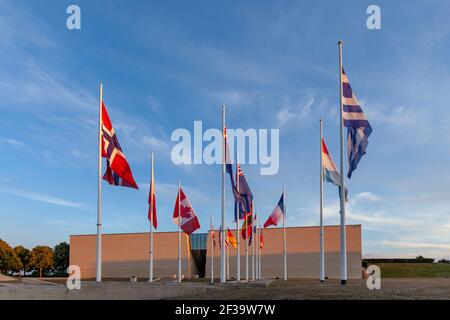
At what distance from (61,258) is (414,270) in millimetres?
69461

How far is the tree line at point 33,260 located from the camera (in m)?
89.8

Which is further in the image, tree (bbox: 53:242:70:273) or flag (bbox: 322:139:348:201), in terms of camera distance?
tree (bbox: 53:242:70:273)

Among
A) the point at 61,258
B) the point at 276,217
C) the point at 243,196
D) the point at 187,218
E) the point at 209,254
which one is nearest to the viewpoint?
the point at 243,196

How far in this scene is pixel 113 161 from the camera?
24172 millimetres

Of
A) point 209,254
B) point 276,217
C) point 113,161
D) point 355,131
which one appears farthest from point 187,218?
point 209,254

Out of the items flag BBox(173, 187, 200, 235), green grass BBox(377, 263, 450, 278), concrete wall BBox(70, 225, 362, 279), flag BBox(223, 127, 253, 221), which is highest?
flag BBox(223, 127, 253, 221)

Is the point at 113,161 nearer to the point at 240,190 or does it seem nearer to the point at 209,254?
the point at 240,190

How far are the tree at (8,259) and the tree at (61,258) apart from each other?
60.0ft

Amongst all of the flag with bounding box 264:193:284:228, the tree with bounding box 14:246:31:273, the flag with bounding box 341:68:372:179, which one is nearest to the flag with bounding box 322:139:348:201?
the flag with bounding box 341:68:372:179

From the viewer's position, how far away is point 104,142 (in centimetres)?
2431

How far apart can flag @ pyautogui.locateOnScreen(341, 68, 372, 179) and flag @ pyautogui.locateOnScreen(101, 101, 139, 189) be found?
32.4 ft

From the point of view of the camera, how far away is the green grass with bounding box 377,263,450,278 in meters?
78.6

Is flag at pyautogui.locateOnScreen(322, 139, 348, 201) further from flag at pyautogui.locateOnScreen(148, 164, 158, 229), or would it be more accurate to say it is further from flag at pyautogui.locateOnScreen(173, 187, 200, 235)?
flag at pyautogui.locateOnScreen(148, 164, 158, 229)

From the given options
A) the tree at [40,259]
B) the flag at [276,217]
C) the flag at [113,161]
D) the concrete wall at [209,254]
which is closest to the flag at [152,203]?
the flag at [113,161]
